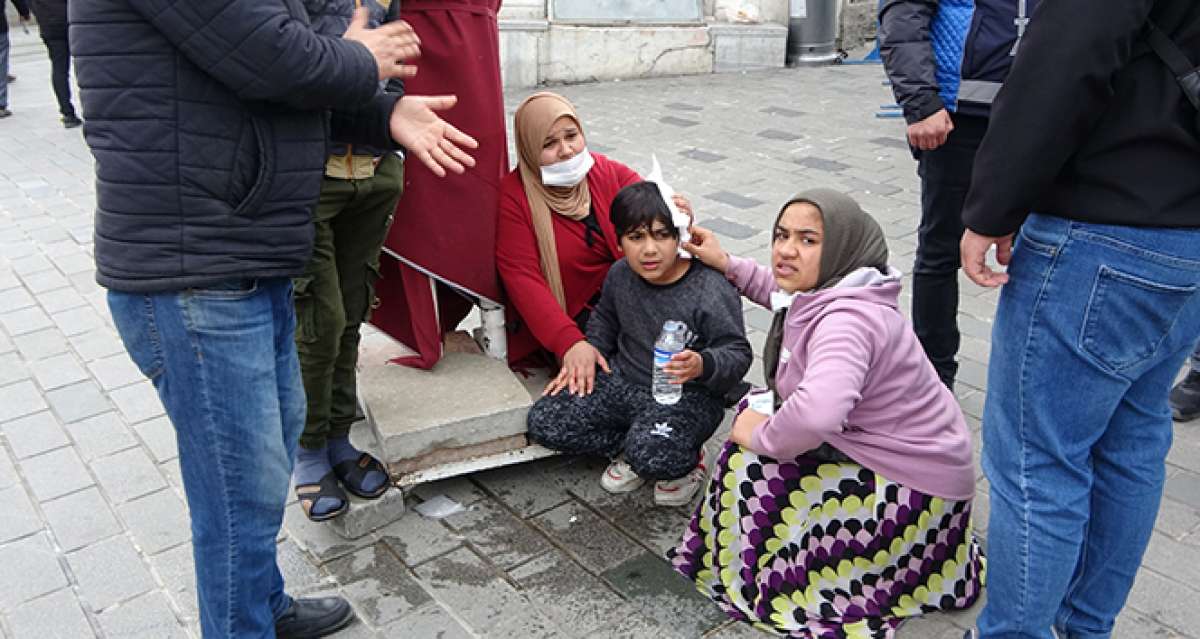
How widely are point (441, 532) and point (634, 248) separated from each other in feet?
3.31

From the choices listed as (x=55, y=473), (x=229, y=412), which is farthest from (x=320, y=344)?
(x=55, y=473)

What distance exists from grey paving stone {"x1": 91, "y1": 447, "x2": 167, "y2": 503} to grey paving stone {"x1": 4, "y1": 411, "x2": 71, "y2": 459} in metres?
0.25

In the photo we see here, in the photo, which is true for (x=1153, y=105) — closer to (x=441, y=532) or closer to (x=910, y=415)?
(x=910, y=415)

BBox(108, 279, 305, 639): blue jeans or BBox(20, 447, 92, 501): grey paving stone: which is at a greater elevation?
BBox(108, 279, 305, 639): blue jeans

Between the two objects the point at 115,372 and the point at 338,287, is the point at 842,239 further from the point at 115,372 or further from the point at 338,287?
the point at 115,372

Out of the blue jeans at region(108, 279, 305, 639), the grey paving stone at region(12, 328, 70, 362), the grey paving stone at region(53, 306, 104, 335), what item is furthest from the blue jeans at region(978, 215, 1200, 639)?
the grey paving stone at region(53, 306, 104, 335)

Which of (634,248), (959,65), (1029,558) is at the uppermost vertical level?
(959,65)

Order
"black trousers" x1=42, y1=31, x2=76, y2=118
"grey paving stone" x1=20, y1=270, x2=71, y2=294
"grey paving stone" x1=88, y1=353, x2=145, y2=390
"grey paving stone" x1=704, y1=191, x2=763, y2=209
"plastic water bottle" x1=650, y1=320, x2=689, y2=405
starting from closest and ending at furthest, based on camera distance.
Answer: "plastic water bottle" x1=650, y1=320, x2=689, y2=405 → "grey paving stone" x1=88, y1=353, x2=145, y2=390 → "grey paving stone" x1=20, y1=270, x2=71, y2=294 → "grey paving stone" x1=704, y1=191, x2=763, y2=209 → "black trousers" x1=42, y1=31, x2=76, y2=118

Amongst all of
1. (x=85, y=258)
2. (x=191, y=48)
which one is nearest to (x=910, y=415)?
(x=191, y=48)

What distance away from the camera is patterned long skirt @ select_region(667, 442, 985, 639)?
96.2 inches

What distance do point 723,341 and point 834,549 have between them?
79cm

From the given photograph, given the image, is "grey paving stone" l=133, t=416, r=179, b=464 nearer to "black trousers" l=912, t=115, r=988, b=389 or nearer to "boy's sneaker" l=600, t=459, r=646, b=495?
"boy's sneaker" l=600, t=459, r=646, b=495

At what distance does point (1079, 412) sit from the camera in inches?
77.3

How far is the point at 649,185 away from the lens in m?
3.03
